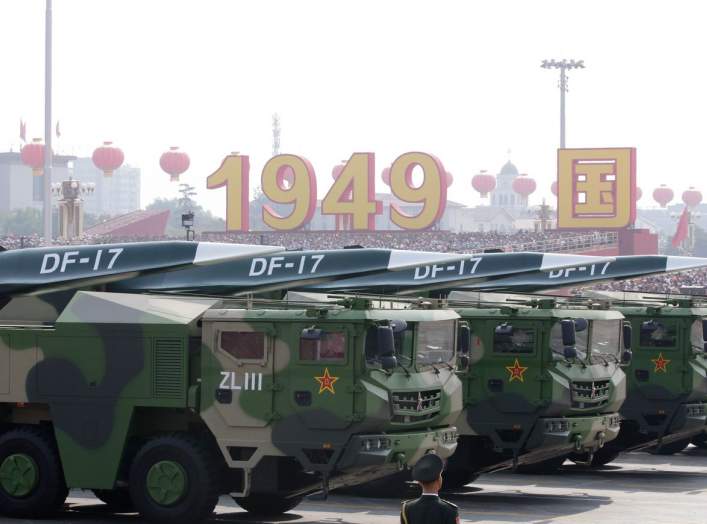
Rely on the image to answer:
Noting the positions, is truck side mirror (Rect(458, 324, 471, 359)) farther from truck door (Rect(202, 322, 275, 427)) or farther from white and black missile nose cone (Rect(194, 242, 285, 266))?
white and black missile nose cone (Rect(194, 242, 285, 266))

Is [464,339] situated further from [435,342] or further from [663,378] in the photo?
[663,378]

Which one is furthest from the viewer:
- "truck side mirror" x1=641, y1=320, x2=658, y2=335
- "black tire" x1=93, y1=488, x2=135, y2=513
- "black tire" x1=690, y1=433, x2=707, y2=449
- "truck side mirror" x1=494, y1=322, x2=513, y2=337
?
"black tire" x1=690, y1=433, x2=707, y2=449

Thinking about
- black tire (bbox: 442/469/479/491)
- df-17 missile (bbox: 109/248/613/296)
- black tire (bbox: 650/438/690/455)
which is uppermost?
df-17 missile (bbox: 109/248/613/296)

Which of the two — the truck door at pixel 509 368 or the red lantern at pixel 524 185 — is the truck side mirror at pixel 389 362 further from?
the red lantern at pixel 524 185

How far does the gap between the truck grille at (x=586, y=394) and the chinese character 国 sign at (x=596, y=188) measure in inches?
2101

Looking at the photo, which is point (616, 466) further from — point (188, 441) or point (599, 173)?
point (599, 173)

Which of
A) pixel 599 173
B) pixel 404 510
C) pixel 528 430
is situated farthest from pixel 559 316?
pixel 599 173

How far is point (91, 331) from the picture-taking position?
14.6 meters

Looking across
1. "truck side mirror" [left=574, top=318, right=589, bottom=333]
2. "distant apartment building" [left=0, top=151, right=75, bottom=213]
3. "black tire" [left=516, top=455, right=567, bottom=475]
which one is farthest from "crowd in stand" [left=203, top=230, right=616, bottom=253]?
"distant apartment building" [left=0, top=151, right=75, bottom=213]

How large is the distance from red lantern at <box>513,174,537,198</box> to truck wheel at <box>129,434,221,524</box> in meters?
136

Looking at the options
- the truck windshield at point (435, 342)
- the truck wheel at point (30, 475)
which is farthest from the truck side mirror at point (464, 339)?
the truck wheel at point (30, 475)

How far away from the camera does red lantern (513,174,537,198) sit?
149m

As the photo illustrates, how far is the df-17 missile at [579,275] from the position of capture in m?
25.5

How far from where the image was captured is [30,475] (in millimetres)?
14758
